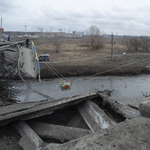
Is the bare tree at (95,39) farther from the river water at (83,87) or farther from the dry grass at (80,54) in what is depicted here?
the river water at (83,87)

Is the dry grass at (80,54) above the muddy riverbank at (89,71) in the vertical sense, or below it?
above

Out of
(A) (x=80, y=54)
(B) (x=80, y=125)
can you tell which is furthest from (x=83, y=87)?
(A) (x=80, y=54)

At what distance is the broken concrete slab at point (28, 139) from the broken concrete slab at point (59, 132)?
39cm

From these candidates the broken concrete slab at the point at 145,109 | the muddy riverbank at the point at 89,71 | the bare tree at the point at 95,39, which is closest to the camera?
the broken concrete slab at the point at 145,109

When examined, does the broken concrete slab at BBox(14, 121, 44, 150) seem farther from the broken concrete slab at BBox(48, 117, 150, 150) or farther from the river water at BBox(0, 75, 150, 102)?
the river water at BBox(0, 75, 150, 102)

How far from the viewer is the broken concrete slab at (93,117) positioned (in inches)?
255

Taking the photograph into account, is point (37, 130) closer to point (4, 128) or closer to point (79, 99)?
point (4, 128)

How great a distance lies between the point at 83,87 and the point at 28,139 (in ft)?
45.1

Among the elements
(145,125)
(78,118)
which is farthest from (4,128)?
(145,125)

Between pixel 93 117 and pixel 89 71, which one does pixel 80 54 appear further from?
pixel 93 117

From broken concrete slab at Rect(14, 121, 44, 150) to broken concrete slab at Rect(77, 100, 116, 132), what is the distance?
184 cm

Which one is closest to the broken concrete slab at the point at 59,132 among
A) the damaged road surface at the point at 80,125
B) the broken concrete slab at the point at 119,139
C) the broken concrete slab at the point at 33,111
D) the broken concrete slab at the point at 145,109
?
the damaged road surface at the point at 80,125

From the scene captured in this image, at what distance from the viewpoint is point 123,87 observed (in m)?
19.7

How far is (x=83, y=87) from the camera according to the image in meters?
19.7
